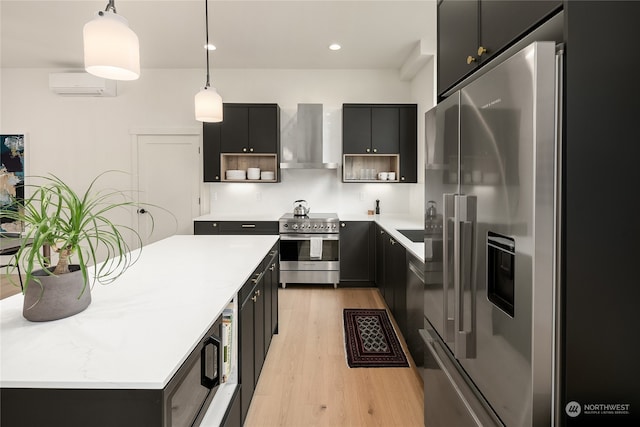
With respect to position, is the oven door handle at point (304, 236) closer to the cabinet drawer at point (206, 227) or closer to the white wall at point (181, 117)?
the white wall at point (181, 117)

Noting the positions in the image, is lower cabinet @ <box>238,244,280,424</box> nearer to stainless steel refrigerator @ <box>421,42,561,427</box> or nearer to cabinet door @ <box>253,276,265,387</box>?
cabinet door @ <box>253,276,265,387</box>

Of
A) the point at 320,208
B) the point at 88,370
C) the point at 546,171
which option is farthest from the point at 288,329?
the point at 546,171

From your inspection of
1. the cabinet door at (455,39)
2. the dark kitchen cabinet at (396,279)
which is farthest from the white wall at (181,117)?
the cabinet door at (455,39)

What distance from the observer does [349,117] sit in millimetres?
4816

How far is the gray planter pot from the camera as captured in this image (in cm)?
118

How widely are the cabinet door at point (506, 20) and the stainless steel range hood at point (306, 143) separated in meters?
3.46

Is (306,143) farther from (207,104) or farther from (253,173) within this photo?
(207,104)

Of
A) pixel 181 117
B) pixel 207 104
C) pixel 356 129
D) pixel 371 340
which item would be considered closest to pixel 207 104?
pixel 207 104

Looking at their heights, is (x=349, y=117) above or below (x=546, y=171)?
above

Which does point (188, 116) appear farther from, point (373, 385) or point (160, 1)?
point (373, 385)

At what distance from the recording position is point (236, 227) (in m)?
4.59

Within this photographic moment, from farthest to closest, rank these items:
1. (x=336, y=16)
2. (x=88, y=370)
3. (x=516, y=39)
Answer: (x=336, y=16)
(x=516, y=39)
(x=88, y=370)

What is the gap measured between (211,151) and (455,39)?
3.76 m

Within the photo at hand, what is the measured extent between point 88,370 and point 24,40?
16.2 feet
